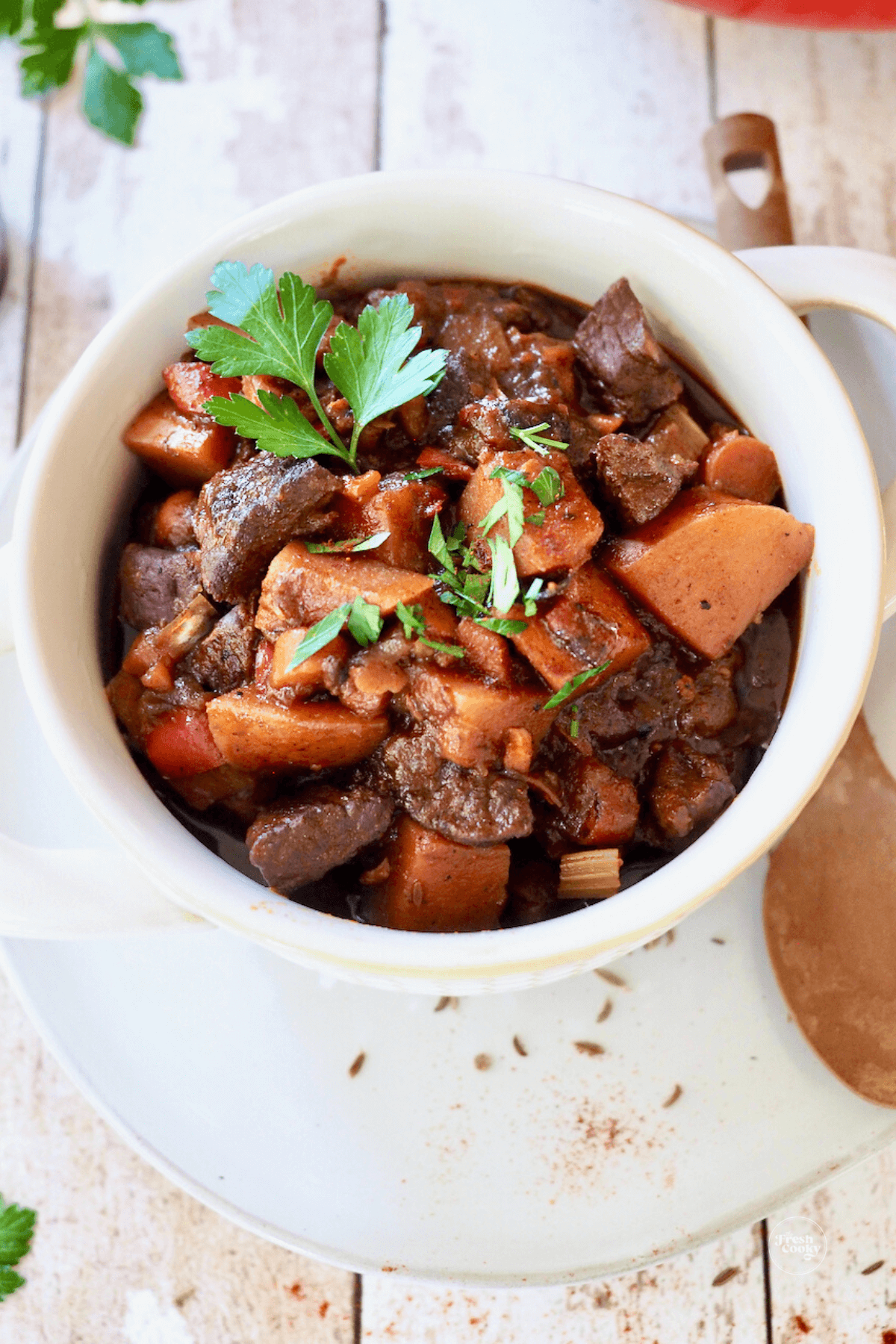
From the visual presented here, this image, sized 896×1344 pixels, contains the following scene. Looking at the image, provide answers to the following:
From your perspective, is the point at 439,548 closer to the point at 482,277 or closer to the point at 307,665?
the point at 307,665

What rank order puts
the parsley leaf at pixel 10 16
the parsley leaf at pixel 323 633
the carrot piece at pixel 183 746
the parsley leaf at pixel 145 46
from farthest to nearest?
the parsley leaf at pixel 145 46 < the parsley leaf at pixel 10 16 < the carrot piece at pixel 183 746 < the parsley leaf at pixel 323 633

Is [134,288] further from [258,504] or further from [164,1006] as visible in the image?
[164,1006]

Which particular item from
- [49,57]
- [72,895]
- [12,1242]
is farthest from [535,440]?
[12,1242]

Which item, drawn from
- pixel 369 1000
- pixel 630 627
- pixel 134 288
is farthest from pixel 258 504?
pixel 134 288

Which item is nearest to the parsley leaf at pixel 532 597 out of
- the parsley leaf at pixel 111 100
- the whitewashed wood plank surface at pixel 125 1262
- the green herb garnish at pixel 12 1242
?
the whitewashed wood plank surface at pixel 125 1262

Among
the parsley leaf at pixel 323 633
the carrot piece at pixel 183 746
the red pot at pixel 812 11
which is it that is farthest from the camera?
the red pot at pixel 812 11

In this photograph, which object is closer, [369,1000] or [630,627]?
[630,627]

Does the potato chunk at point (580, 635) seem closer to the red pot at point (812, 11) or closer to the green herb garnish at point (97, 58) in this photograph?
the green herb garnish at point (97, 58)
